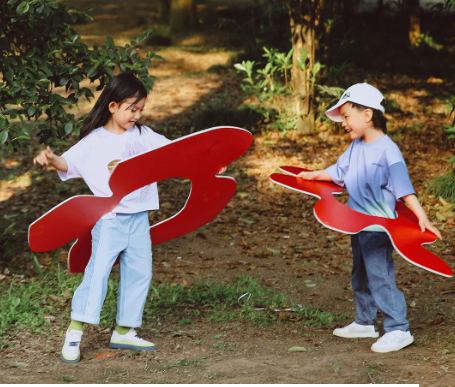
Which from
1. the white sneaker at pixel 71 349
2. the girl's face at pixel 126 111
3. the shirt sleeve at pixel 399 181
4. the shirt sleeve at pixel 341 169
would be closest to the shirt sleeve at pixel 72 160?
the girl's face at pixel 126 111

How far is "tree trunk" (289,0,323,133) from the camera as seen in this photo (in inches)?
340

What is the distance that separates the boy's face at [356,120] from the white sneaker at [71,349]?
6.76 feet

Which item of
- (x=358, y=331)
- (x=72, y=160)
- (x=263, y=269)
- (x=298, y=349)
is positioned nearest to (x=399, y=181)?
(x=358, y=331)

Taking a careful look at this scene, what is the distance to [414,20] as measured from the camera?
12.1 metres

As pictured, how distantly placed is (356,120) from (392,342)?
53.8 inches

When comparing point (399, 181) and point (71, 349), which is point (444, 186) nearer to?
point (399, 181)

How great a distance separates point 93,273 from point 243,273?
222 cm

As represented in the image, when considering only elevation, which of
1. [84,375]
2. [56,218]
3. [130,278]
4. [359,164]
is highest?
[359,164]

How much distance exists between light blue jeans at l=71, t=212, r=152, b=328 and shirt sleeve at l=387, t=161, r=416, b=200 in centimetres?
153

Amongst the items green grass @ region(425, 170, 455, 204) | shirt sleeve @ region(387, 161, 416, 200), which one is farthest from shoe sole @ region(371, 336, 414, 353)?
green grass @ region(425, 170, 455, 204)

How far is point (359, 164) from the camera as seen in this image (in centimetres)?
330

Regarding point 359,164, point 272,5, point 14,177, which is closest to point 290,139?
point 272,5

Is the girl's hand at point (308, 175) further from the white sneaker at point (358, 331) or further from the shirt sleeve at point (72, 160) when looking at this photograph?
the shirt sleeve at point (72, 160)

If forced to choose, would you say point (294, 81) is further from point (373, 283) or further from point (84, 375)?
point (84, 375)
